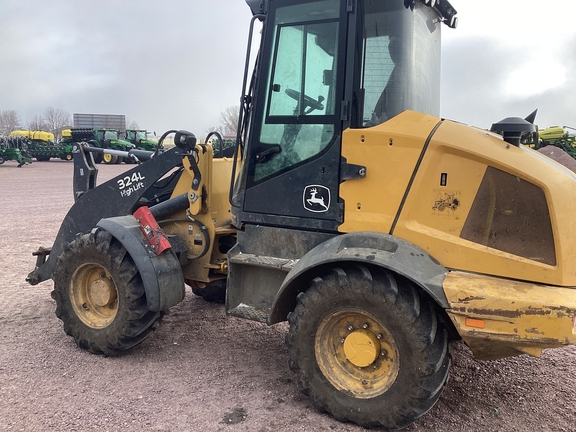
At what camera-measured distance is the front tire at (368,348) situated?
3.00 metres

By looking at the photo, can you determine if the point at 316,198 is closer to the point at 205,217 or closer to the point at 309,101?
the point at 309,101

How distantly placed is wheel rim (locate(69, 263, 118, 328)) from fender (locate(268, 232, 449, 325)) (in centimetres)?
162

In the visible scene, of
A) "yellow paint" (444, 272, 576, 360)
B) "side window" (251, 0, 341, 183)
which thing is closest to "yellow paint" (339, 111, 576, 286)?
"yellow paint" (444, 272, 576, 360)

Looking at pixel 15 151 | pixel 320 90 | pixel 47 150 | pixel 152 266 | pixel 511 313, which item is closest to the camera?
pixel 511 313

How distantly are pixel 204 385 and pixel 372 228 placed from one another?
5.72 ft

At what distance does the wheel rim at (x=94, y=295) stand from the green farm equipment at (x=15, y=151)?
29.0 meters

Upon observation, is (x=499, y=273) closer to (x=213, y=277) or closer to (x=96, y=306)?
(x=213, y=277)

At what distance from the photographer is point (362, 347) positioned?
319 centimetres

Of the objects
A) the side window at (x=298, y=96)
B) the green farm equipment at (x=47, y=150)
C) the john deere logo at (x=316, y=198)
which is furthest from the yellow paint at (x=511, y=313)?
the green farm equipment at (x=47, y=150)

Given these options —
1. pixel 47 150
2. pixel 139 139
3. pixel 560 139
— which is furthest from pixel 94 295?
pixel 139 139

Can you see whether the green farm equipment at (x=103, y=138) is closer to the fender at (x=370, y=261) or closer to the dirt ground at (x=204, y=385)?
the dirt ground at (x=204, y=385)

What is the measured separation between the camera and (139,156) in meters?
5.22

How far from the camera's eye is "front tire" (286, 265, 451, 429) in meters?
3.00

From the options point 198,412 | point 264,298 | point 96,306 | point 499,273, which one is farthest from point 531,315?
point 96,306
